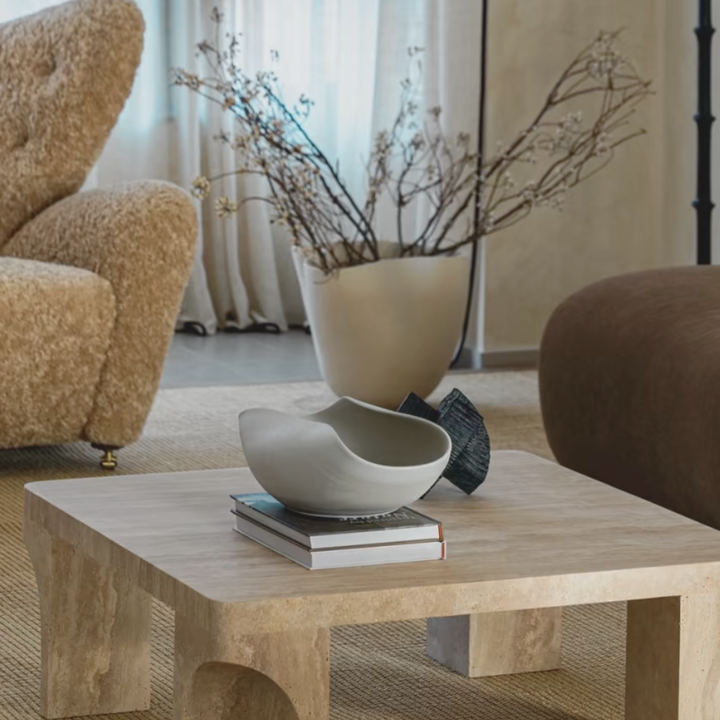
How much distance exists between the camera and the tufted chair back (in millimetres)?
2834

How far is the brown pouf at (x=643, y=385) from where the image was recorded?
1.91 m

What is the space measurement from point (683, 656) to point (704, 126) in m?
2.60

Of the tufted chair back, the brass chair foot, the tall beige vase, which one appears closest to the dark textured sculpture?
the brass chair foot

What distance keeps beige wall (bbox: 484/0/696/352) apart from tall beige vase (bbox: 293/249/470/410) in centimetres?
80

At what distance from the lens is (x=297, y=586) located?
1.13 m

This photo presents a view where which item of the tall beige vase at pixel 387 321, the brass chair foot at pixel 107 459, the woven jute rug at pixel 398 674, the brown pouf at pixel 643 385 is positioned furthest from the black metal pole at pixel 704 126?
the woven jute rug at pixel 398 674

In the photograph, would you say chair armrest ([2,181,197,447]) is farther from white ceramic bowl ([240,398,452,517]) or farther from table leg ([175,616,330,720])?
table leg ([175,616,330,720])

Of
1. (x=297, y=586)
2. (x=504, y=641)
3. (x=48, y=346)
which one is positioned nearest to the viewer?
(x=297, y=586)

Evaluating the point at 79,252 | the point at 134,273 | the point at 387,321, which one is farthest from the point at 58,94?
the point at 387,321

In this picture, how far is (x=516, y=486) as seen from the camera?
1.49 meters

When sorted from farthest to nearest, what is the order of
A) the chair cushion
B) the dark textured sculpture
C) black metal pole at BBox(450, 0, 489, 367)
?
black metal pole at BBox(450, 0, 489, 367) < the chair cushion < the dark textured sculpture

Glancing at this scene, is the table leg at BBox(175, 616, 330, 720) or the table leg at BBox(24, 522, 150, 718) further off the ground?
the table leg at BBox(175, 616, 330, 720)

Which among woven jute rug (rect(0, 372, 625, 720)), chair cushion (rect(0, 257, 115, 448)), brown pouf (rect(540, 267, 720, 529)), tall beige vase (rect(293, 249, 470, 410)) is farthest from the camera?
tall beige vase (rect(293, 249, 470, 410))

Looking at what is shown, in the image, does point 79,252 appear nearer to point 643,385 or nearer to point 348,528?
point 643,385
